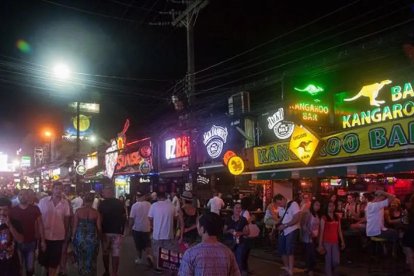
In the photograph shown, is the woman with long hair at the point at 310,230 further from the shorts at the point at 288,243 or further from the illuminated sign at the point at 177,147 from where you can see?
the illuminated sign at the point at 177,147

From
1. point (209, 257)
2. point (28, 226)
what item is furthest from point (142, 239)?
point (209, 257)

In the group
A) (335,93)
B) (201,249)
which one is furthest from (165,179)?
(201,249)

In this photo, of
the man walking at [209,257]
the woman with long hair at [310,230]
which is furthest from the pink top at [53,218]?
the man walking at [209,257]

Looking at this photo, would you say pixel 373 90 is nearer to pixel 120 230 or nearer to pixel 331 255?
pixel 331 255

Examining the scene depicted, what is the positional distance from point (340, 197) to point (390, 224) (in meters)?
9.00

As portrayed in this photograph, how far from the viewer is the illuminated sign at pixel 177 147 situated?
917 inches

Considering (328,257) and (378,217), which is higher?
(378,217)

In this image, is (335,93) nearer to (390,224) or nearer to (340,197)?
(390,224)

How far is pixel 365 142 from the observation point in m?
12.0

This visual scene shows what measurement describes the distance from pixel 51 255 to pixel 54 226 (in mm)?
544

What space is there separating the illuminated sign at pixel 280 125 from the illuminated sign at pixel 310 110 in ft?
4.42

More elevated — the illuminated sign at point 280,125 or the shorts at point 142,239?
the illuminated sign at point 280,125

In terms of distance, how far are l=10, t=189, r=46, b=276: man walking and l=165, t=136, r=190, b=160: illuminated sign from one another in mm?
14512

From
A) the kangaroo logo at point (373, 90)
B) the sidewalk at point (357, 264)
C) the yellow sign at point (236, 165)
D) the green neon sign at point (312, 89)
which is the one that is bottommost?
the sidewalk at point (357, 264)
